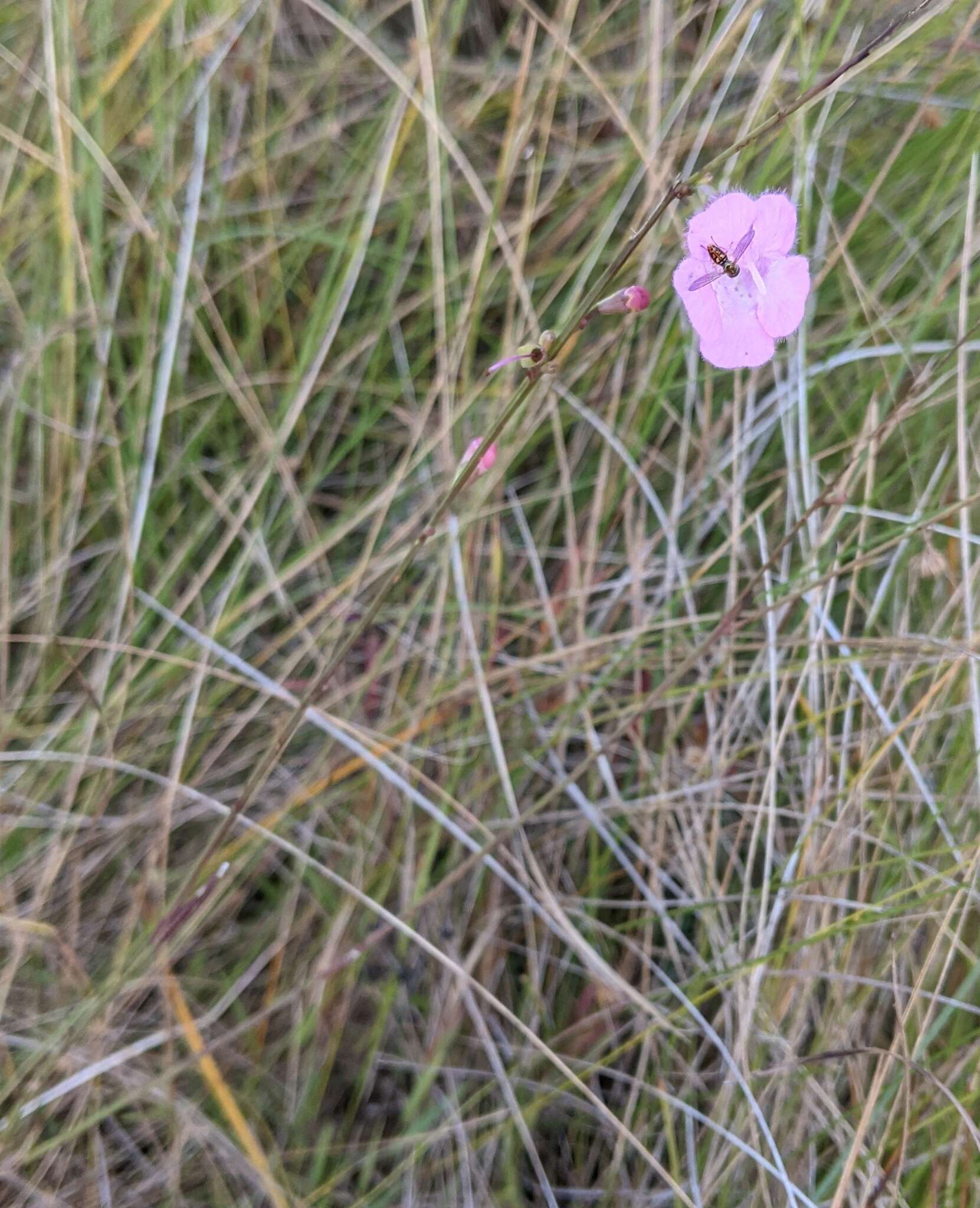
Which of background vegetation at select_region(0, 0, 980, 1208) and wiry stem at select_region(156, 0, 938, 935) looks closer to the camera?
wiry stem at select_region(156, 0, 938, 935)

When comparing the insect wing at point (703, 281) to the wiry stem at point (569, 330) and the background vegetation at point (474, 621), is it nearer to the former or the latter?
the wiry stem at point (569, 330)

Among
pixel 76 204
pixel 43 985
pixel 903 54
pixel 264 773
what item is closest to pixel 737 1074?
pixel 264 773

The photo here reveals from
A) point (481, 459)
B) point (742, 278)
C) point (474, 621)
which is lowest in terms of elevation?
point (474, 621)

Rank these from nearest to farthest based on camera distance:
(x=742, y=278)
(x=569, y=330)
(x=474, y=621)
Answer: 1. (x=569, y=330)
2. (x=742, y=278)
3. (x=474, y=621)

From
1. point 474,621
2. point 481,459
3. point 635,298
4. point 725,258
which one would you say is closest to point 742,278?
point 725,258

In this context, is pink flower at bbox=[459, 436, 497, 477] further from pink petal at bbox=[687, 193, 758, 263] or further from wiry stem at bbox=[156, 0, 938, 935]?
pink petal at bbox=[687, 193, 758, 263]

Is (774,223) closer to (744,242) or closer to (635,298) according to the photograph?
(744,242)

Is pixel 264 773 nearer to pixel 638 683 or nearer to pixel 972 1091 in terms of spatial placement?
pixel 638 683

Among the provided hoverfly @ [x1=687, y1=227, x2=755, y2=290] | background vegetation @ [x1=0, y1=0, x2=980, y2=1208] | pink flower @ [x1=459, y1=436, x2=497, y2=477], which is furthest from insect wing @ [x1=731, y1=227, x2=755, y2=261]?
background vegetation @ [x1=0, y1=0, x2=980, y2=1208]
